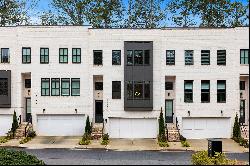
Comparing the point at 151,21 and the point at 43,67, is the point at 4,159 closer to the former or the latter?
the point at 43,67

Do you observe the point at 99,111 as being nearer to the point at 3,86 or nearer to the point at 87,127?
the point at 87,127

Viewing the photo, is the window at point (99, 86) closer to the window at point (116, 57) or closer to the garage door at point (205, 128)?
the window at point (116, 57)

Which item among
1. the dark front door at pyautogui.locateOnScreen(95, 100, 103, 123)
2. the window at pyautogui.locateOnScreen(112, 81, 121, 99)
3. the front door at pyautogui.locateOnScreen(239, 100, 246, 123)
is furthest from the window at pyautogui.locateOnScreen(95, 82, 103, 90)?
the front door at pyautogui.locateOnScreen(239, 100, 246, 123)

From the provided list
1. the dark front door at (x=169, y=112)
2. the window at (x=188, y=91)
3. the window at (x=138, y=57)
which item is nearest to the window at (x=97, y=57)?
the window at (x=138, y=57)

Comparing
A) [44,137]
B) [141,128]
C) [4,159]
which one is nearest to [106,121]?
[141,128]

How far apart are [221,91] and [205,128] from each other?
4.47 m

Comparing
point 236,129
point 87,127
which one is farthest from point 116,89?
point 236,129

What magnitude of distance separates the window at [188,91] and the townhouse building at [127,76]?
110mm

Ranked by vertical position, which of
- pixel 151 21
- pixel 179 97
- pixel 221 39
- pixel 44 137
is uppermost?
pixel 151 21

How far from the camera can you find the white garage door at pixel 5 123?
47.9 m

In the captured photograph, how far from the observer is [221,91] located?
153ft

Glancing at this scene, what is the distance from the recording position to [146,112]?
46.7 m

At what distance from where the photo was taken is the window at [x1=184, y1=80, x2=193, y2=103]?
153ft

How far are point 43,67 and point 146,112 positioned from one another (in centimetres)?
1251
